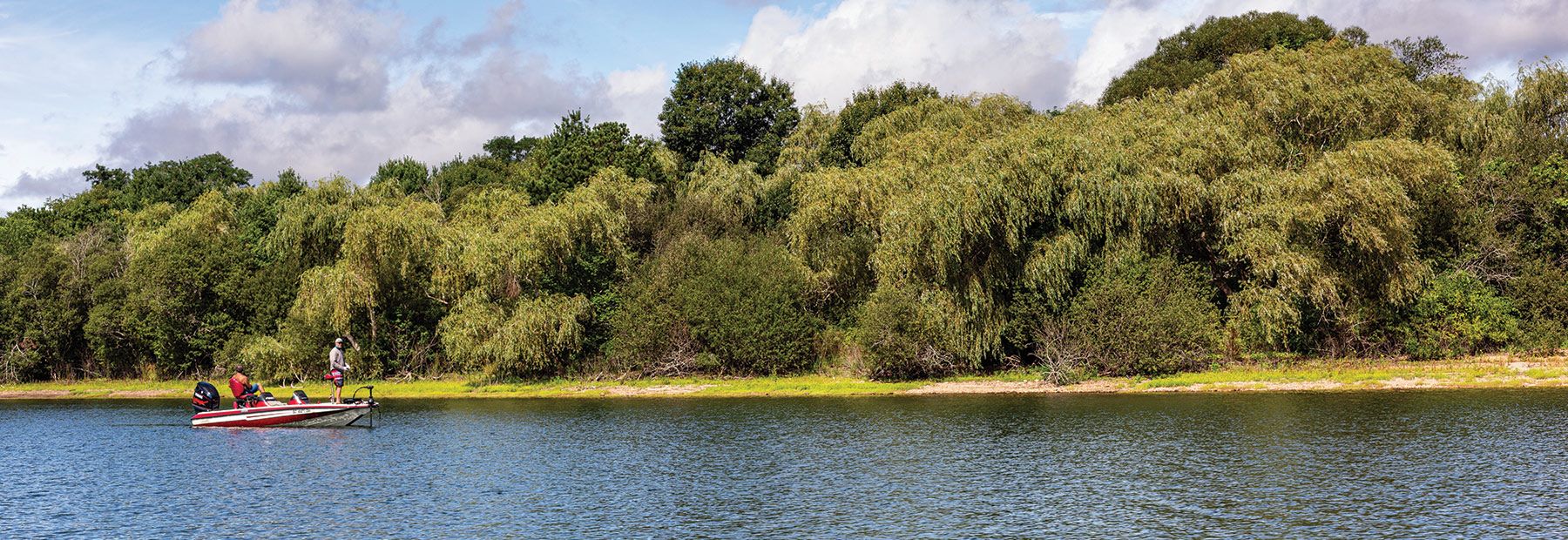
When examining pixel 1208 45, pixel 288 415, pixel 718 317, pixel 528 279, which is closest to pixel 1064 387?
pixel 718 317

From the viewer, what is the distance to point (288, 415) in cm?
4266

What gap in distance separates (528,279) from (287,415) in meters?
16.8

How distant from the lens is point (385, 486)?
28453 mm

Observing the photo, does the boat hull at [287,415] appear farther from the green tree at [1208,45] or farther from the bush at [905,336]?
the green tree at [1208,45]

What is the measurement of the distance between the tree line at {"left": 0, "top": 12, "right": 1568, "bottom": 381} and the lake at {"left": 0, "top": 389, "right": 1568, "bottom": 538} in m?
6.49

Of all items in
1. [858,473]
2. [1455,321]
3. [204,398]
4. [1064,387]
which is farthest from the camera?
[1064,387]

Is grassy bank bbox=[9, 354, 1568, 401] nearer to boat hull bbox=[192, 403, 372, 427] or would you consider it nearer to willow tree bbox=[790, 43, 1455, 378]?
willow tree bbox=[790, 43, 1455, 378]

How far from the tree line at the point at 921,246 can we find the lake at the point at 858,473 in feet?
21.3

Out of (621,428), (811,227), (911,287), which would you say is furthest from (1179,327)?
(621,428)

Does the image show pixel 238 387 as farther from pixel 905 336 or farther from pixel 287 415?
pixel 905 336

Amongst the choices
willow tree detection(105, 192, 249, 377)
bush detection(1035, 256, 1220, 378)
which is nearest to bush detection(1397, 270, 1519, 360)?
bush detection(1035, 256, 1220, 378)

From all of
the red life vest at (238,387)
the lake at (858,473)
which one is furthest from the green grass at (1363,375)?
the red life vest at (238,387)

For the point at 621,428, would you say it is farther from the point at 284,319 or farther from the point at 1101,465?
the point at 284,319

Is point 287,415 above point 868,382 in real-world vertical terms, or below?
above
